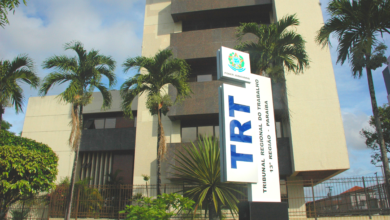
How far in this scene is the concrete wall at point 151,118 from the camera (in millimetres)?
17953

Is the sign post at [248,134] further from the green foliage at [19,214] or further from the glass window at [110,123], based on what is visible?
the glass window at [110,123]

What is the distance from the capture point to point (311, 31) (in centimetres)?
1741

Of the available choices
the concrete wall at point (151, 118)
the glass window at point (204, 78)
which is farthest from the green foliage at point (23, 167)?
the glass window at point (204, 78)

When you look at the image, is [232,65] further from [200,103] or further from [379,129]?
[200,103]

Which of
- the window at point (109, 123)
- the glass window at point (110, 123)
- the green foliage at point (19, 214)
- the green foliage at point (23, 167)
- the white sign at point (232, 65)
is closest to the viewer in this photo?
the white sign at point (232, 65)

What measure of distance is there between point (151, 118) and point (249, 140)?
10311 mm

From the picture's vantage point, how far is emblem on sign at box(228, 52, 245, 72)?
9789 millimetres

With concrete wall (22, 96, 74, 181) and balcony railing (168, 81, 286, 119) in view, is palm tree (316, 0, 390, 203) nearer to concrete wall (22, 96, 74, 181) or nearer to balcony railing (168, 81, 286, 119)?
balcony railing (168, 81, 286, 119)

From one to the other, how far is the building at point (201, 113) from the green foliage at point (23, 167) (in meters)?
5.86

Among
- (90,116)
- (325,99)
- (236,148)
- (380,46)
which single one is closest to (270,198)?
(236,148)

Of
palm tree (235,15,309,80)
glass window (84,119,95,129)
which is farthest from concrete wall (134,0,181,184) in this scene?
palm tree (235,15,309,80)

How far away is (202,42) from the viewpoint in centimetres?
1898

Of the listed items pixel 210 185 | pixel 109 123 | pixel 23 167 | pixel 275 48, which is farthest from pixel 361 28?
pixel 109 123

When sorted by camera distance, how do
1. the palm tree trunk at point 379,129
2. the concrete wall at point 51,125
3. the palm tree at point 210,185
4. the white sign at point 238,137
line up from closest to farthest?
the white sign at point 238,137, the palm tree trunk at point 379,129, the palm tree at point 210,185, the concrete wall at point 51,125
